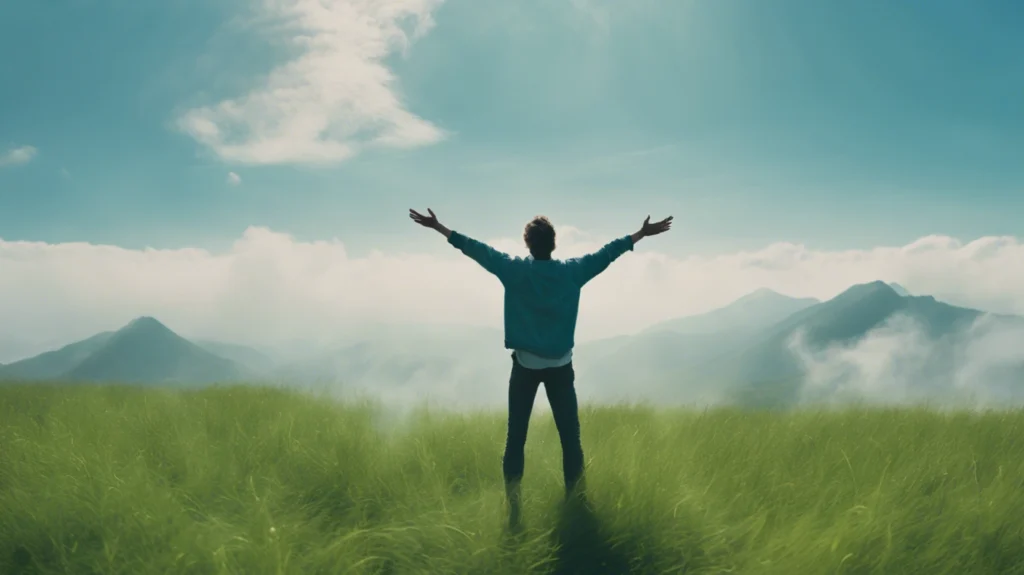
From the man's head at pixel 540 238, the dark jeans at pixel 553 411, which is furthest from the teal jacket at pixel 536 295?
the dark jeans at pixel 553 411

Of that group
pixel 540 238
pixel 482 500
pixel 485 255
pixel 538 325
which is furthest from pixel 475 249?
pixel 482 500

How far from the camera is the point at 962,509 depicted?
519cm

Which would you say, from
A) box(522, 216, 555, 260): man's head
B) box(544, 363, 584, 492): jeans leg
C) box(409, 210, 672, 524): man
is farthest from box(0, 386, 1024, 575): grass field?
box(522, 216, 555, 260): man's head

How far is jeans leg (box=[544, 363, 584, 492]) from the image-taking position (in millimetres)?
5168

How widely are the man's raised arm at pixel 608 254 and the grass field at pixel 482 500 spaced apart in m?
1.88

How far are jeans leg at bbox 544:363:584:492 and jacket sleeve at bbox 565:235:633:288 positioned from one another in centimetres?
84

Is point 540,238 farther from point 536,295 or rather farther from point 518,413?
point 518,413

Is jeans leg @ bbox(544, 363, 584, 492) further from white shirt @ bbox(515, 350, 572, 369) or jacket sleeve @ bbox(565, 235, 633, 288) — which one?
jacket sleeve @ bbox(565, 235, 633, 288)

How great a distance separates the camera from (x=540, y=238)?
5309mm

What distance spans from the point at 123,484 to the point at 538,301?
410cm

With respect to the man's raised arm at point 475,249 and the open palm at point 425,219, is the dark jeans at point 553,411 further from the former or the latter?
the open palm at point 425,219

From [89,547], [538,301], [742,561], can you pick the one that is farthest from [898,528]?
[89,547]

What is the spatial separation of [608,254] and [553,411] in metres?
1.59

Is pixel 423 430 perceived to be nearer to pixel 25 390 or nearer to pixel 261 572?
pixel 261 572
